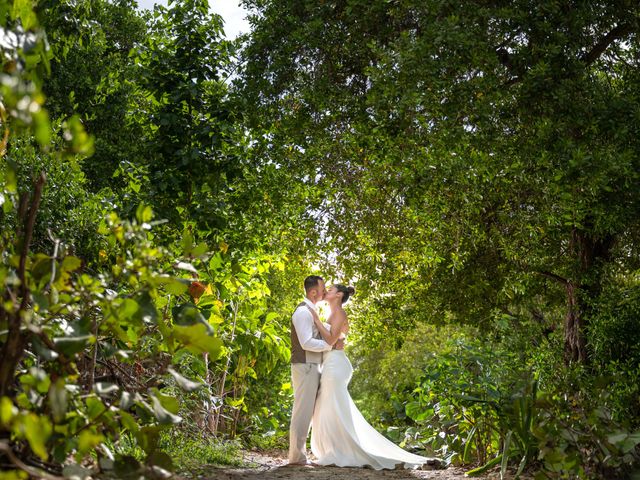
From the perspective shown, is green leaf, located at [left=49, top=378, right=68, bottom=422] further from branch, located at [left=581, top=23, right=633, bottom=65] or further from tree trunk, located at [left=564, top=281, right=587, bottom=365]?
branch, located at [left=581, top=23, right=633, bottom=65]

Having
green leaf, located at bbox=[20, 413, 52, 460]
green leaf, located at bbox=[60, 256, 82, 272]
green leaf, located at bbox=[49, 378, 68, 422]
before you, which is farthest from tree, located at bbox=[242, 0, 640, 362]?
green leaf, located at bbox=[20, 413, 52, 460]

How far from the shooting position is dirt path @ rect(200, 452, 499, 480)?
21.3ft

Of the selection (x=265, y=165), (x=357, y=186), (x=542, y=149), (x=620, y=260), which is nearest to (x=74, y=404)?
(x=542, y=149)

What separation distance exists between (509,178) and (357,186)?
1.80 meters

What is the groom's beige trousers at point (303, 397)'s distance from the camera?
8.20m

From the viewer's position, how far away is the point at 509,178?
7590 mm

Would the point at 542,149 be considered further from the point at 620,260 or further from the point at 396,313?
the point at 396,313

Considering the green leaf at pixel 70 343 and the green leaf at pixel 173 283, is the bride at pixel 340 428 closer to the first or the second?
the green leaf at pixel 173 283

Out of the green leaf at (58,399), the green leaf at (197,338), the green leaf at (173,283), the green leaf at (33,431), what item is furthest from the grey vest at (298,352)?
the green leaf at (33,431)

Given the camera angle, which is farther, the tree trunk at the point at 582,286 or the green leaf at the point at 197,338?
the tree trunk at the point at 582,286

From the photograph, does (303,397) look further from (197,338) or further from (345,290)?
(197,338)

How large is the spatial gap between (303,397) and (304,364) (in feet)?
1.18

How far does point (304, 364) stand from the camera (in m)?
8.40

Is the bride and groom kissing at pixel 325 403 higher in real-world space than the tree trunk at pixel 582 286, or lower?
lower
